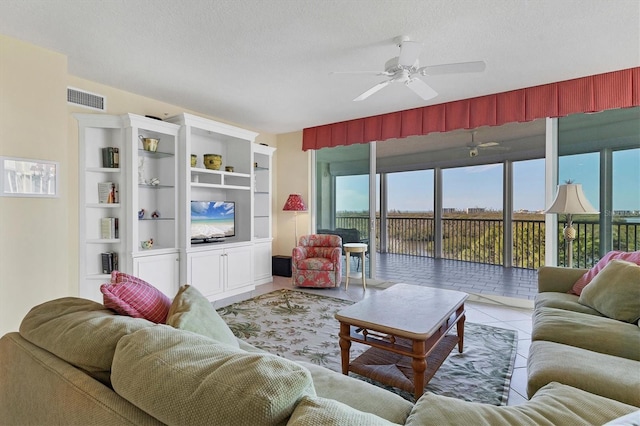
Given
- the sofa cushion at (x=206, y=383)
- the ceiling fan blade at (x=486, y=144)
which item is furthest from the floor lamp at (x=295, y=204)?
the sofa cushion at (x=206, y=383)

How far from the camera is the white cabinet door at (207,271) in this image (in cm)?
384

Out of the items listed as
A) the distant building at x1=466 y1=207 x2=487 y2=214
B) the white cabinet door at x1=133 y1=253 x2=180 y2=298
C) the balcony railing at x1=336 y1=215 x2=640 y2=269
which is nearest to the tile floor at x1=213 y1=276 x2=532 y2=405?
the white cabinet door at x1=133 y1=253 x2=180 y2=298

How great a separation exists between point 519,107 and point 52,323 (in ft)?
14.4

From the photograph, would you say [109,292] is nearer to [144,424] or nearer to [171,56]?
[144,424]

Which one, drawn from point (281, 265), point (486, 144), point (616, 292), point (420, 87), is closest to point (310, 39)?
point (420, 87)

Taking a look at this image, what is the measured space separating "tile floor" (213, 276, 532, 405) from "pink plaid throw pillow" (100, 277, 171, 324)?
79.8 inches

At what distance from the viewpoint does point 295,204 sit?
5.22m

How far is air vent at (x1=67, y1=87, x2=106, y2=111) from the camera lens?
3.25 meters

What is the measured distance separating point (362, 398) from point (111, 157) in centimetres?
360

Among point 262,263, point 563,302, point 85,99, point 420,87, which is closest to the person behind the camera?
point 563,302

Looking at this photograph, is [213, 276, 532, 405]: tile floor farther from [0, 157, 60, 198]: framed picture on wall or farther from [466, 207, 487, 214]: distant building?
[466, 207, 487, 214]: distant building

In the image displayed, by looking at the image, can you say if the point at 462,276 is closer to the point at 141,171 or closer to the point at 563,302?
the point at 563,302

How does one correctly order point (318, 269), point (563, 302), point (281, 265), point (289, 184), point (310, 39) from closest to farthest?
point (563, 302) < point (310, 39) < point (318, 269) < point (281, 265) < point (289, 184)

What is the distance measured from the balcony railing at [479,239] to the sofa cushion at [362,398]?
357 cm
